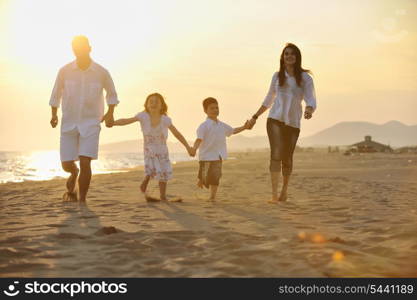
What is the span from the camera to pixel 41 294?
7.67 ft

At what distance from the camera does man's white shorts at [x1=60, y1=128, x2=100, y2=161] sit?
5848mm

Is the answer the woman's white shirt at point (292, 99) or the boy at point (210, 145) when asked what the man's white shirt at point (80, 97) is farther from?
the woman's white shirt at point (292, 99)

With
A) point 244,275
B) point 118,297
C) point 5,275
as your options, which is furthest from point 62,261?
point 244,275

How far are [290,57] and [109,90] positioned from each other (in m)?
2.66

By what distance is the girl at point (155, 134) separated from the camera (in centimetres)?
660

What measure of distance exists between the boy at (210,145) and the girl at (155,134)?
1.27 ft

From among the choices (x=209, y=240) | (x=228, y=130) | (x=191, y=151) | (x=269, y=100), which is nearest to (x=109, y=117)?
(x=191, y=151)

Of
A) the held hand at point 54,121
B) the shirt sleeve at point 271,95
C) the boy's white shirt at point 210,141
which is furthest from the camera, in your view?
the boy's white shirt at point 210,141

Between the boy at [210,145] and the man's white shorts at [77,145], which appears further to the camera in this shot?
the boy at [210,145]

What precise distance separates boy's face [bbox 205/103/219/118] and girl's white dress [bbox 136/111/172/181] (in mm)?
728

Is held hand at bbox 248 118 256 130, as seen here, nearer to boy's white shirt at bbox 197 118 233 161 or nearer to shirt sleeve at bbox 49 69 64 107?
boy's white shirt at bbox 197 118 233 161
